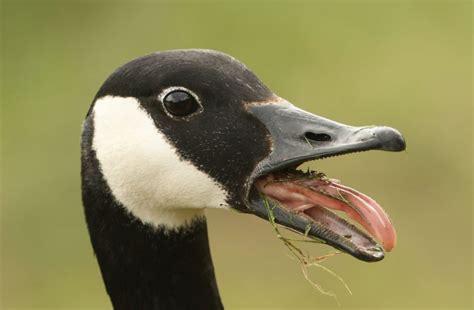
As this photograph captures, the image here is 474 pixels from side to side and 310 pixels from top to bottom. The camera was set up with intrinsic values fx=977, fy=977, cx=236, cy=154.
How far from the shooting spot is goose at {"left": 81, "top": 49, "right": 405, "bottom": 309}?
3.43m

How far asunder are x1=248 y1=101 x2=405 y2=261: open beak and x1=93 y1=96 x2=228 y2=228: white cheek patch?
0.19 meters

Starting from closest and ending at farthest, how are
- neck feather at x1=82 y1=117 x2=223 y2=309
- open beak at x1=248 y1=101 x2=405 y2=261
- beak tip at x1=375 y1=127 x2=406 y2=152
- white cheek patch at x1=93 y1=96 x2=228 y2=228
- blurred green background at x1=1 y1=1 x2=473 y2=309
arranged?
1. beak tip at x1=375 y1=127 x2=406 y2=152
2. open beak at x1=248 y1=101 x2=405 y2=261
3. white cheek patch at x1=93 y1=96 x2=228 y2=228
4. neck feather at x1=82 y1=117 x2=223 y2=309
5. blurred green background at x1=1 y1=1 x2=473 y2=309

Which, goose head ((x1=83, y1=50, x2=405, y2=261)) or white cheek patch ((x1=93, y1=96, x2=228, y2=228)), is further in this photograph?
white cheek patch ((x1=93, y1=96, x2=228, y2=228))

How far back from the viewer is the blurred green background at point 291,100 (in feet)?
26.9

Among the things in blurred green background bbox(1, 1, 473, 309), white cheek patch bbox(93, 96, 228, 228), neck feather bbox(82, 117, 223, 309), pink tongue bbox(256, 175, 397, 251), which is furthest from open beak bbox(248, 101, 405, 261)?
blurred green background bbox(1, 1, 473, 309)

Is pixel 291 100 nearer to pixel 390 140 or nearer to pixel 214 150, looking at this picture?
pixel 214 150

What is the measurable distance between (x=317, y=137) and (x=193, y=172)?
0.51 m

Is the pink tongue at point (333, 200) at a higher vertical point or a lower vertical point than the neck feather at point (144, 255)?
higher

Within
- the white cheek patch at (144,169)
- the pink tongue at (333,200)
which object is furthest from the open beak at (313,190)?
the white cheek patch at (144,169)

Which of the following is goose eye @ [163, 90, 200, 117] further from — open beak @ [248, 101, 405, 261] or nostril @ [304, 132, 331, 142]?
nostril @ [304, 132, 331, 142]

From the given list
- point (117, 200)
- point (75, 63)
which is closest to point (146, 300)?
point (117, 200)

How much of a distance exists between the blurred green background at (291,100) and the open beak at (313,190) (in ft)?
14.8

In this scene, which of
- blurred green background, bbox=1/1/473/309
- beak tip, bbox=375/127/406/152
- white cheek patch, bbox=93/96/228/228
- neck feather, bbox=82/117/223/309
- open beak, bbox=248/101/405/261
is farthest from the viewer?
blurred green background, bbox=1/1/473/309

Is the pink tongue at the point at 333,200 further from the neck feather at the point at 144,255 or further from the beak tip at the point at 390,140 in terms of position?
the neck feather at the point at 144,255
